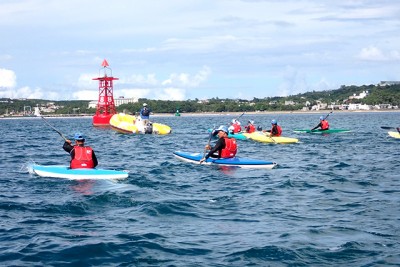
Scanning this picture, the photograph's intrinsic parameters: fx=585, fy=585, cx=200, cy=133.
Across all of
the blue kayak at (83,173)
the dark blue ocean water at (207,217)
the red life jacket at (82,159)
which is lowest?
the dark blue ocean water at (207,217)

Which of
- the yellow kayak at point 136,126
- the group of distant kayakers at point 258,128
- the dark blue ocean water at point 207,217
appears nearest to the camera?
the dark blue ocean water at point 207,217

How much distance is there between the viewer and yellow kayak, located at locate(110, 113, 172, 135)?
41.0 m

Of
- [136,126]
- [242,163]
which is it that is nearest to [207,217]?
[242,163]

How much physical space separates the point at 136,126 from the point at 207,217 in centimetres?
3031

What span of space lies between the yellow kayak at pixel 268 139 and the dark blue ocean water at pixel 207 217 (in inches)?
407

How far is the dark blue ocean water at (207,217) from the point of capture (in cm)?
902

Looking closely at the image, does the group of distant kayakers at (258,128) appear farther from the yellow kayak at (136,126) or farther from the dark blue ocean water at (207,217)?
the dark blue ocean water at (207,217)

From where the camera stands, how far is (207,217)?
38.0 ft

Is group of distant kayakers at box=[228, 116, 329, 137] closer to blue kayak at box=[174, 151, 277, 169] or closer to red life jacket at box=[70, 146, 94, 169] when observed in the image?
blue kayak at box=[174, 151, 277, 169]

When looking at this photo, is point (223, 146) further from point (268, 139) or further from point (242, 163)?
point (268, 139)

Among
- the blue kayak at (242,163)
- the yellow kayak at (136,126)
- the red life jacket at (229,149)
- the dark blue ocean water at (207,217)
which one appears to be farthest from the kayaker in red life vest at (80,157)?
the yellow kayak at (136,126)

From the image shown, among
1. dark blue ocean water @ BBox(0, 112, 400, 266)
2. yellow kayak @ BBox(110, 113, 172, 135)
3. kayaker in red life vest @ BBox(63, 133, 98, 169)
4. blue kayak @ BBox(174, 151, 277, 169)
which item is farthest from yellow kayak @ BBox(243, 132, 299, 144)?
kayaker in red life vest @ BBox(63, 133, 98, 169)

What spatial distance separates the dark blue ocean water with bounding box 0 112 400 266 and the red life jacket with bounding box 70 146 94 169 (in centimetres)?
78

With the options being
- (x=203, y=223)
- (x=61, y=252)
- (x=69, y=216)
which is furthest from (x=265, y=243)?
(x=69, y=216)
